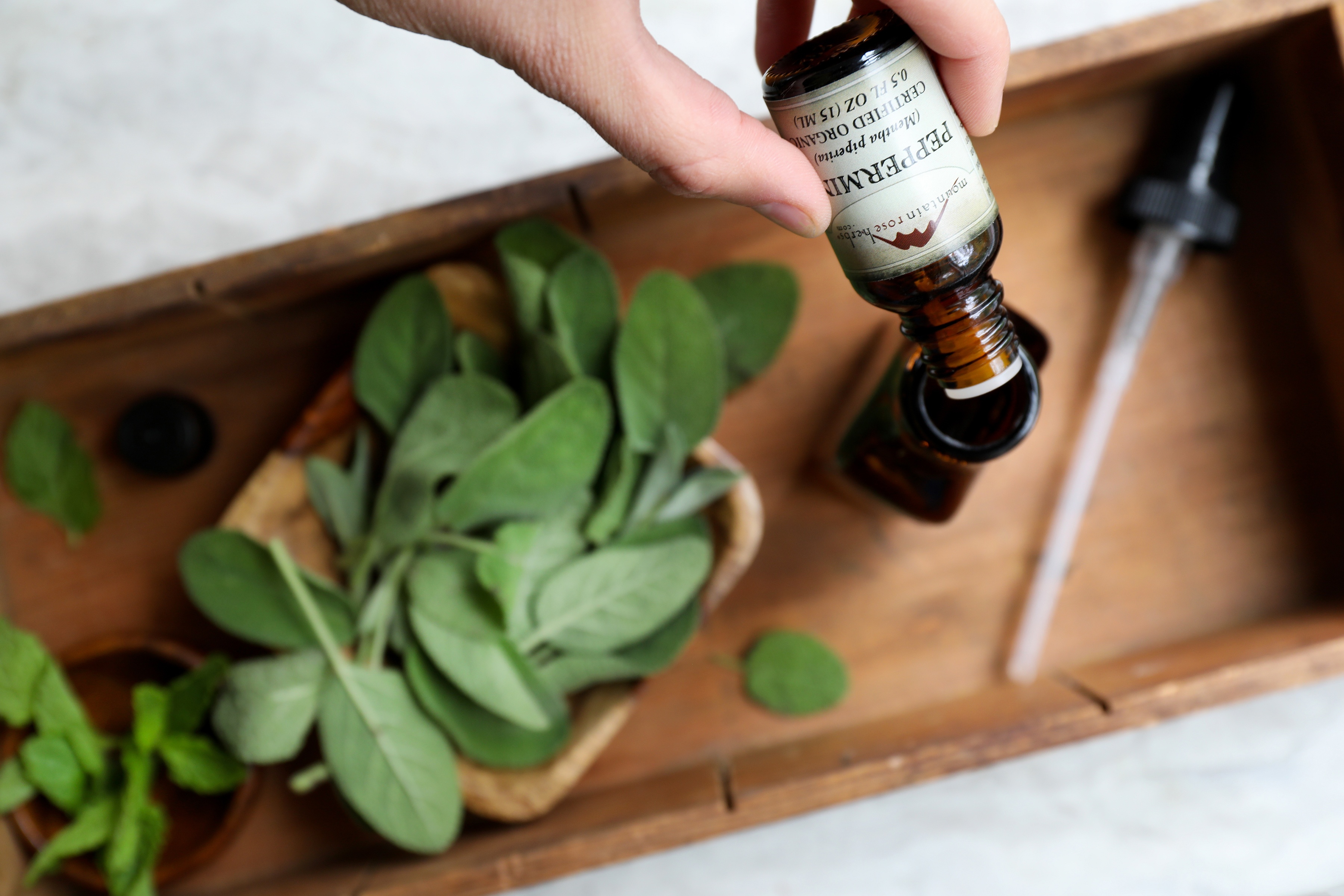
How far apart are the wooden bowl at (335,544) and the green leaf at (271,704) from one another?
78 millimetres

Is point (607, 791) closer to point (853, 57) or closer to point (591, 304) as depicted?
point (591, 304)

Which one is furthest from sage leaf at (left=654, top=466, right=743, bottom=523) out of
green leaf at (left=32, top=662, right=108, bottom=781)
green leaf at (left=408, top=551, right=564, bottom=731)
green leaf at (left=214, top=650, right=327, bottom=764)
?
green leaf at (left=32, top=662, right=108, bottom=781)

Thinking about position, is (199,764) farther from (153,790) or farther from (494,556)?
(494,556)

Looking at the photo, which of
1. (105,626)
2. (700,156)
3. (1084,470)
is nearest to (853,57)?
(700,156)

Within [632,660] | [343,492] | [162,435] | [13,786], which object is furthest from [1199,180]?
[13,786]

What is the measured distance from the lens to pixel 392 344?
22.5 inches

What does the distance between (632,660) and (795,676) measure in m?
0.12

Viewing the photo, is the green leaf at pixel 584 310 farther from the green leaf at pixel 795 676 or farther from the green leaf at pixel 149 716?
the green leaf at pixel 149 716

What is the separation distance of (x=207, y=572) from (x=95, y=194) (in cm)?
35

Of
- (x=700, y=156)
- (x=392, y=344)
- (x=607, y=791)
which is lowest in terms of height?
(x=607, y=791)

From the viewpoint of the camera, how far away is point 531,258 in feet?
1.81

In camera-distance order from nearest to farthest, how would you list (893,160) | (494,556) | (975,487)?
(893,160) → (494,556) → (975,487)

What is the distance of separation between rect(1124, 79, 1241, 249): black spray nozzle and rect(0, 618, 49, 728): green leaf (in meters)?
0.72

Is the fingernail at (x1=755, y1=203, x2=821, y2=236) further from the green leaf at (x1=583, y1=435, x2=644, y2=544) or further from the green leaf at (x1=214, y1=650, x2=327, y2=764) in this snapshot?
the green leaf at (x1=214, y1=650, x2=327, y2=764)
